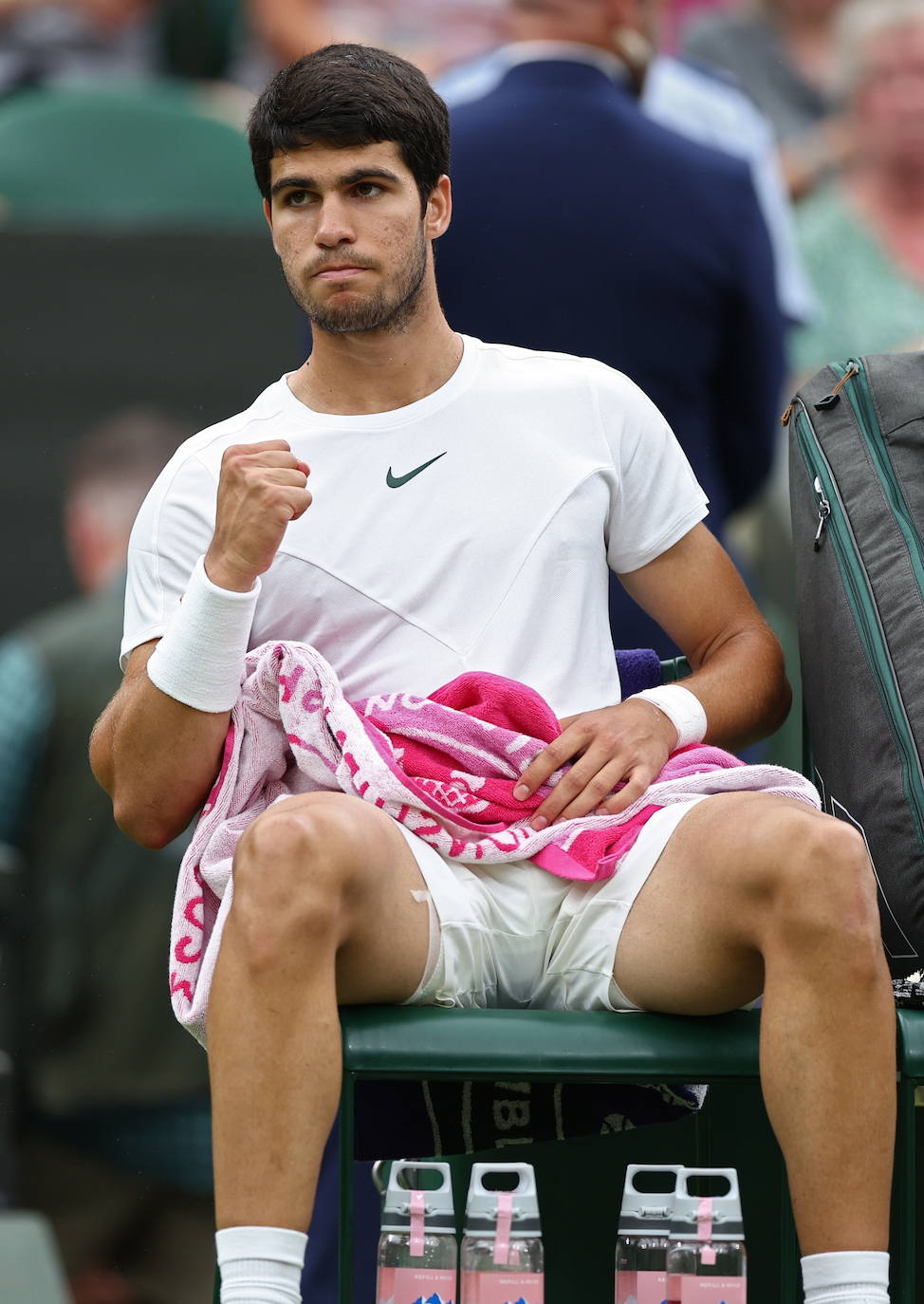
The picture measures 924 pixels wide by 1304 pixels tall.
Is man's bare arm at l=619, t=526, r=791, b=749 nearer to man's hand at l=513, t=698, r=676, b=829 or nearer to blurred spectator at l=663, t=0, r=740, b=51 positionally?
man's hand at l=513, t=698, r=676, b=829

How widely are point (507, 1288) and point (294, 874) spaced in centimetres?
46

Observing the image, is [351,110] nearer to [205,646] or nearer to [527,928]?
[205,646]

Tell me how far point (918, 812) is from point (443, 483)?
663 mm

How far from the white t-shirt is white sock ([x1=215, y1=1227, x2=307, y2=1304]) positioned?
0.67 metres

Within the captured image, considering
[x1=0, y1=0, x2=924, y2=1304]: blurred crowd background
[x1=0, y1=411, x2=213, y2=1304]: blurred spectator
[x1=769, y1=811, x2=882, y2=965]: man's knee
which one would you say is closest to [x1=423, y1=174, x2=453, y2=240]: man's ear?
[x1=769, y1=811, x2=882, y2=965]: man's knee

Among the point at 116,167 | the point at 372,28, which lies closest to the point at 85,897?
the point at 116,167

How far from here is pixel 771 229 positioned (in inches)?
136

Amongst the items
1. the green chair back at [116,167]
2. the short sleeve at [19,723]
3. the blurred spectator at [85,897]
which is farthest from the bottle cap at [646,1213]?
the green chair back at [116,167]

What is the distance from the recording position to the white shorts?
2354mm

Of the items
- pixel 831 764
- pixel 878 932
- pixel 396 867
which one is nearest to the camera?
pixel 878 932

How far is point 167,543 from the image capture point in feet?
8.54

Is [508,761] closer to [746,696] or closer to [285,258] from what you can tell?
[746,696]

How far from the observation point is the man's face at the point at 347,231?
2.57 m

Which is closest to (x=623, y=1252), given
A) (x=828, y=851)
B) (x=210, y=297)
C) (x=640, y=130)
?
(x=828, y=851)
